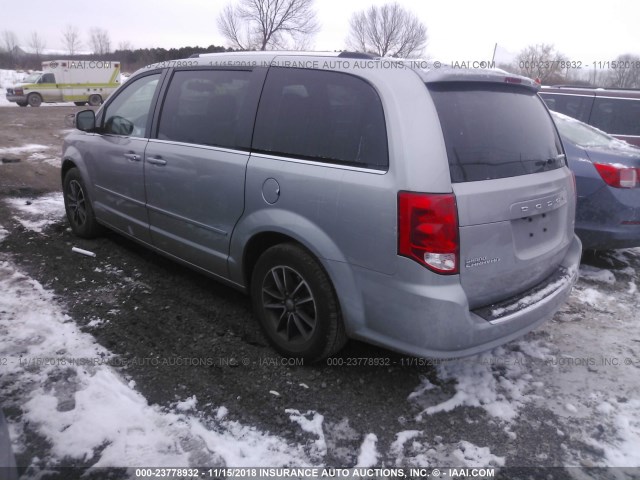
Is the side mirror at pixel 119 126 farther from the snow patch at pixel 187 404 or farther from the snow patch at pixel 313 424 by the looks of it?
the snow patch at pixel 313 424

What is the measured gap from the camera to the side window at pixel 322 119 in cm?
245

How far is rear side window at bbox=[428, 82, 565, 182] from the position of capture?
2.36m

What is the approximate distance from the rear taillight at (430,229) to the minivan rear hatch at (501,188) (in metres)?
0.05

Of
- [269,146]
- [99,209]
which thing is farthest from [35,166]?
[269,146]

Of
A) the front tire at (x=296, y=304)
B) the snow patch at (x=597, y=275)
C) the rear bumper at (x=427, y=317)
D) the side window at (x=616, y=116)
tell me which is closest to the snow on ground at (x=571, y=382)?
the rear bumper at (x=427, y=317)

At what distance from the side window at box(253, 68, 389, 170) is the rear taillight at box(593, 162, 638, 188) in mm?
2898

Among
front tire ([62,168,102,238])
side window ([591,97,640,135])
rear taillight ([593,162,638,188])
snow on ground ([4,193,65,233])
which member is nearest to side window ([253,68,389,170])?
front tire ([62,168,102,238])

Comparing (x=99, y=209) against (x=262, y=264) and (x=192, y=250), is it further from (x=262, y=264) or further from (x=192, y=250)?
(x=262, y=264)

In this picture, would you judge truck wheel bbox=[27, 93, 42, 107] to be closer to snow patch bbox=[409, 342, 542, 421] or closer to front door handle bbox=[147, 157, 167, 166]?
front door handle bbox=[147, 157, 167, 166]

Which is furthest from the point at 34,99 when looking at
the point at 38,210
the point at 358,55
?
the point at 358,55

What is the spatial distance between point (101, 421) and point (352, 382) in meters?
1.37

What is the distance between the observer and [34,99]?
989 inches

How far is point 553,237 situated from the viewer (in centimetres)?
279

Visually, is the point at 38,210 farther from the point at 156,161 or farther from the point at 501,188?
the point at 501,188
